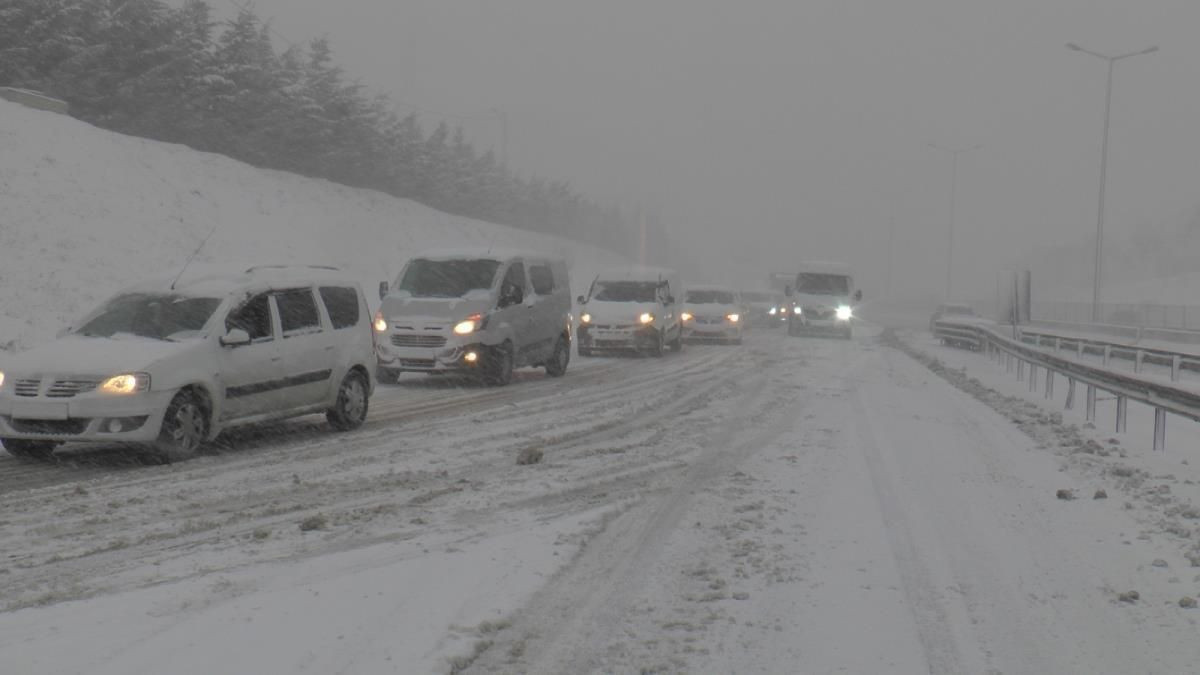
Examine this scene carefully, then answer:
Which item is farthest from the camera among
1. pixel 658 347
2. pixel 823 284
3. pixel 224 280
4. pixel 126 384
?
pixel 823 284

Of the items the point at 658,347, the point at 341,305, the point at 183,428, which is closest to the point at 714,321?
the point at 658,347

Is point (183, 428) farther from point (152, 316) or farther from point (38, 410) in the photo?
point (152, 316)

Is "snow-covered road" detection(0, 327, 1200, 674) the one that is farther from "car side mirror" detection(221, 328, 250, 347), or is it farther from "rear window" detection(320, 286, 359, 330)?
"rear window" detection(320, 286, 359, 330)

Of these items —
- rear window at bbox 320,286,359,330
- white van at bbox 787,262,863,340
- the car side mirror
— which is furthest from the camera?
white van at bbox 787,262,863,340

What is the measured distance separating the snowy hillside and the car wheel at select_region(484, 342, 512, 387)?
3.60m

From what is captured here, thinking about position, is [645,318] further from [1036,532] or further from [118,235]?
[1036,532]

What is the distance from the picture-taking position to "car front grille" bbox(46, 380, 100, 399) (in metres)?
9.47

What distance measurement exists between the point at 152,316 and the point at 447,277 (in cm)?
757

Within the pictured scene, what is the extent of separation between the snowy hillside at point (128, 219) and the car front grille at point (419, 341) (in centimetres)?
229

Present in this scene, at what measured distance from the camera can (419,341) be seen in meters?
17.0

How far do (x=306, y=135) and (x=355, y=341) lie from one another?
41.3 m

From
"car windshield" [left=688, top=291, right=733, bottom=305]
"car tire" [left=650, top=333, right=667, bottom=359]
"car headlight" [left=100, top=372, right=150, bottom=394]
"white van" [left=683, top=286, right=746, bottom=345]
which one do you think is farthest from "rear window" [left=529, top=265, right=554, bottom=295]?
"car windshield" [left=688, top=291, right=733, bottom=305]

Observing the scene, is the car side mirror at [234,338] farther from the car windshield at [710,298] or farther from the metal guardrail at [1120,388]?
the car windshield at [710,298]

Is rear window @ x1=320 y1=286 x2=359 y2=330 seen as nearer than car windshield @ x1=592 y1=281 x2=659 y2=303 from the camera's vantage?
Yes
